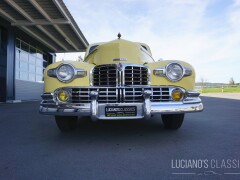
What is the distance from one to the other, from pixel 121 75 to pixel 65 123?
1.21 metres

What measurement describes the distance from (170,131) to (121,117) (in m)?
1.20

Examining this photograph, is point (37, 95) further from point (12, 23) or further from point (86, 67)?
point (86, 67)

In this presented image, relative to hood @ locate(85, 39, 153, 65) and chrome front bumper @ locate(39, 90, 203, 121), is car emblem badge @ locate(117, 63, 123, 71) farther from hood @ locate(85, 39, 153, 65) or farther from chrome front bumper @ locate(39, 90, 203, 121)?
chrome front bumper @ locate(39, 90, 203, 121)

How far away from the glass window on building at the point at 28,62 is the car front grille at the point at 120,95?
31.4 ft

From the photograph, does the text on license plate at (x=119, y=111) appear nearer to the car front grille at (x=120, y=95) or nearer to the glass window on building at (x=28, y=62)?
the car front grille at (x=120, y=95)

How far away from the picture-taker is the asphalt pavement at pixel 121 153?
185 centimetres

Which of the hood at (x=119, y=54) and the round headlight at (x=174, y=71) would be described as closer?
the round headlight at (x=174, y=71)

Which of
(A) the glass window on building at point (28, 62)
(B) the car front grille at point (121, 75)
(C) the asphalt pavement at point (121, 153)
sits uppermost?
(A) the glass window on building at point (28, 62)

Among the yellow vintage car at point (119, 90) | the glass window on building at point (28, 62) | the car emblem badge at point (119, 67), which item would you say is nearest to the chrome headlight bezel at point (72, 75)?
the yellow vintage car at point (119, 90)

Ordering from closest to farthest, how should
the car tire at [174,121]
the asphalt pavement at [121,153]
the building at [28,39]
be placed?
the asphalt pavement at [121,153], the car tire at [174,121], the building at [28,39]

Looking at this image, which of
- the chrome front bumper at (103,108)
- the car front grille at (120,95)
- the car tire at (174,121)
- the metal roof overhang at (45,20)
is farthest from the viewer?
the metal roof overhang at (45,20)

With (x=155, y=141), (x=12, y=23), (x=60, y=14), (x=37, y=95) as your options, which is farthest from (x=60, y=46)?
(x=155, y=141)

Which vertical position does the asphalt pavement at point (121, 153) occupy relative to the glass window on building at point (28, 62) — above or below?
below

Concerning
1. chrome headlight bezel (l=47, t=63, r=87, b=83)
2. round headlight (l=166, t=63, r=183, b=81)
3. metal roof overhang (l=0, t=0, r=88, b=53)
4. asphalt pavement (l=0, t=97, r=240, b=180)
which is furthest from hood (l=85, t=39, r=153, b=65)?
metal roof overhang (l=0, t=0, r=88, b=53)
